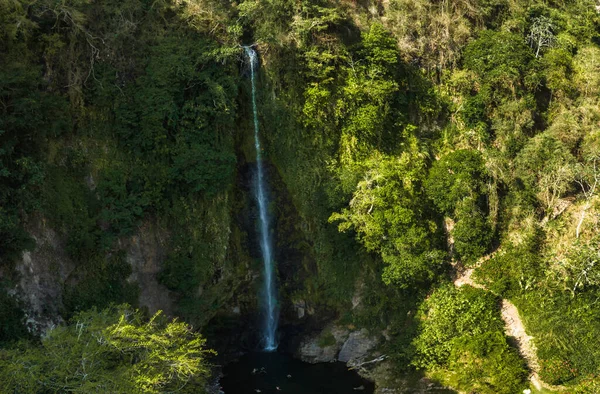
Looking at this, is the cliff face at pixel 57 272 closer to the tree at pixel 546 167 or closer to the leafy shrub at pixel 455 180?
the leafy shrub at pixel 455 180

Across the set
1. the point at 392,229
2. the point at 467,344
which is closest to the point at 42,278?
the point at 392,229

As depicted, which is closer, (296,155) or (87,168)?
(87,168)

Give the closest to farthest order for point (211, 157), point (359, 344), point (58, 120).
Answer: point (58, 120), point (211, 157), point (359, 344)

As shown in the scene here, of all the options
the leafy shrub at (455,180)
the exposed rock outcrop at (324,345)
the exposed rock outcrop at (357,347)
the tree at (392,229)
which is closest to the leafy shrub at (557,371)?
the tree at (392,229)

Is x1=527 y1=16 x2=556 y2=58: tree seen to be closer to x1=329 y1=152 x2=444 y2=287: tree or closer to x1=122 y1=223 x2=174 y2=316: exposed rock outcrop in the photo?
x1=329 y1=152 x2=444 y2=287: tree

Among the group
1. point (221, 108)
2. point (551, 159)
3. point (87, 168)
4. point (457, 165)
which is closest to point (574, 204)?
point (551, 159)

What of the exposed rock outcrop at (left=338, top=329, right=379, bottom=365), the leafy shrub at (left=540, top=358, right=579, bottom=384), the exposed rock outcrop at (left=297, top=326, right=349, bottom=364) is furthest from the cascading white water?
the leafy shrub at (left=540, top=358, right=579, bottom=384)

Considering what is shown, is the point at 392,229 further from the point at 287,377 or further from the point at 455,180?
the point at 287,377

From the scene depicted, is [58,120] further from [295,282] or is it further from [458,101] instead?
[458,101]

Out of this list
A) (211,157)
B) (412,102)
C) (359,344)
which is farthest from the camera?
(412,102)
